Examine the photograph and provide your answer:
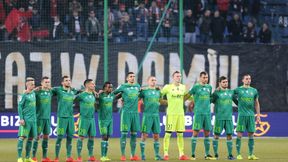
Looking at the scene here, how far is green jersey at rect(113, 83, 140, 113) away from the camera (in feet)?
81.7

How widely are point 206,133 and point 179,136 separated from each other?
2.25 feet

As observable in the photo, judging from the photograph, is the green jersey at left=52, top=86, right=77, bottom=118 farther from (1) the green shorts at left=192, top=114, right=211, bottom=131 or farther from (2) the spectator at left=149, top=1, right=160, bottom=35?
(2) the spectator at left=149, top=1, right=160, bottom=35

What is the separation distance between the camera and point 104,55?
108 feet

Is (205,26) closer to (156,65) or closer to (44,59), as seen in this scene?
(156,65)

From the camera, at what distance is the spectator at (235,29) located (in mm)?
34719

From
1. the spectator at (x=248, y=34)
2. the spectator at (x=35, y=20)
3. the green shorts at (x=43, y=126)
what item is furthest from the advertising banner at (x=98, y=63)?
the green shorts at (x=43, y=126)

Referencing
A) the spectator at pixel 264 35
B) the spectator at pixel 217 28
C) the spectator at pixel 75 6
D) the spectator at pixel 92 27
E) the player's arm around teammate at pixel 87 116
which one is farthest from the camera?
the spectator at pixel 264 35

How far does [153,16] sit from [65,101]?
9.52 metres

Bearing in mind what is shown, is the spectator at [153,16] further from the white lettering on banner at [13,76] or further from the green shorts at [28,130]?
the green shorts at [28,130]

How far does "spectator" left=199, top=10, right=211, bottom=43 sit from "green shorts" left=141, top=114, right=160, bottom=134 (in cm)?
984

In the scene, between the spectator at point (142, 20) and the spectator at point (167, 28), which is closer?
the spectator at point (142, 20)

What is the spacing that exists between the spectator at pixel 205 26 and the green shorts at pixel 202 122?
948 cm

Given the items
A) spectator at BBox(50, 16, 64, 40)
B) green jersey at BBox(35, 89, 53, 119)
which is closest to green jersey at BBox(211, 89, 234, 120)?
green jersey at BBox(35, 89, 53, 119)

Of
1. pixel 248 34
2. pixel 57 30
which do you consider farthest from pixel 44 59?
pixel 248 34
